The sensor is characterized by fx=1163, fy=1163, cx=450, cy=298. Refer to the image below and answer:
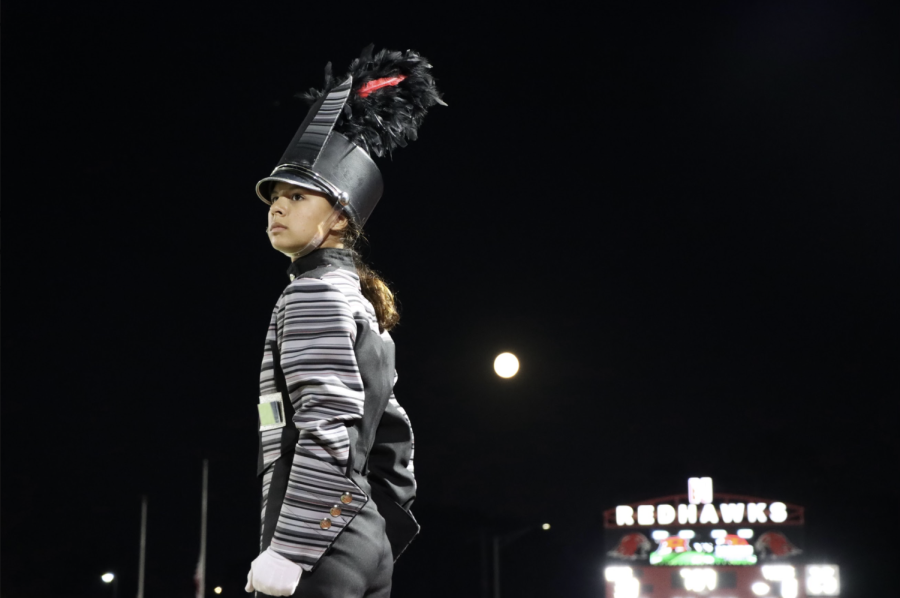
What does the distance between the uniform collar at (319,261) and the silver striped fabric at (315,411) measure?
0.25m

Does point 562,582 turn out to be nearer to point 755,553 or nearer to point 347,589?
point 755,553

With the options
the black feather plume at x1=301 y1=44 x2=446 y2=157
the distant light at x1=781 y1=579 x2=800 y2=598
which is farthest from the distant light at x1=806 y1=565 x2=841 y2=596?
the black feather plume at x1=301 y1=44 x2=446 y2=157

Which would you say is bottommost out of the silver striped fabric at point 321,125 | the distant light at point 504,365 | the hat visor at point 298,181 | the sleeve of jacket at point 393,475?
the sleeve of jacket at point 393,475

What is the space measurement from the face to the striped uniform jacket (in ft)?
0.49

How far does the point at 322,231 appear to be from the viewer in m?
3.51

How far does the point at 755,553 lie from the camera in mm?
44250

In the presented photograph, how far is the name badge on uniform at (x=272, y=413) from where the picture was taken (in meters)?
3.13

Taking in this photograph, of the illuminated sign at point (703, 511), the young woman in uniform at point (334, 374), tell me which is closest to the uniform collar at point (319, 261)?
the young woman in uniform at point (334, 374)

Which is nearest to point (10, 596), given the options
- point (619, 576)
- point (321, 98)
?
point (619, 576)

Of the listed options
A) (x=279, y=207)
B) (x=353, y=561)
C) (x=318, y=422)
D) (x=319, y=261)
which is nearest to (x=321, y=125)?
(x=279, y=207)

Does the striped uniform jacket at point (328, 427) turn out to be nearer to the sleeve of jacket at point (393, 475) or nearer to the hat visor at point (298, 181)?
the sleeve of jacket at point (393, 475)

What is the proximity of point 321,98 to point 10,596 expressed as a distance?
143ft

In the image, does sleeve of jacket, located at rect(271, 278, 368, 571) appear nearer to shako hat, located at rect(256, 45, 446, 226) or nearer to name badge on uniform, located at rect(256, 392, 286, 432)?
name badge on uniform, located at rect(256, 392, 286, 432)

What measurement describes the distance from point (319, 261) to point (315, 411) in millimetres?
593
